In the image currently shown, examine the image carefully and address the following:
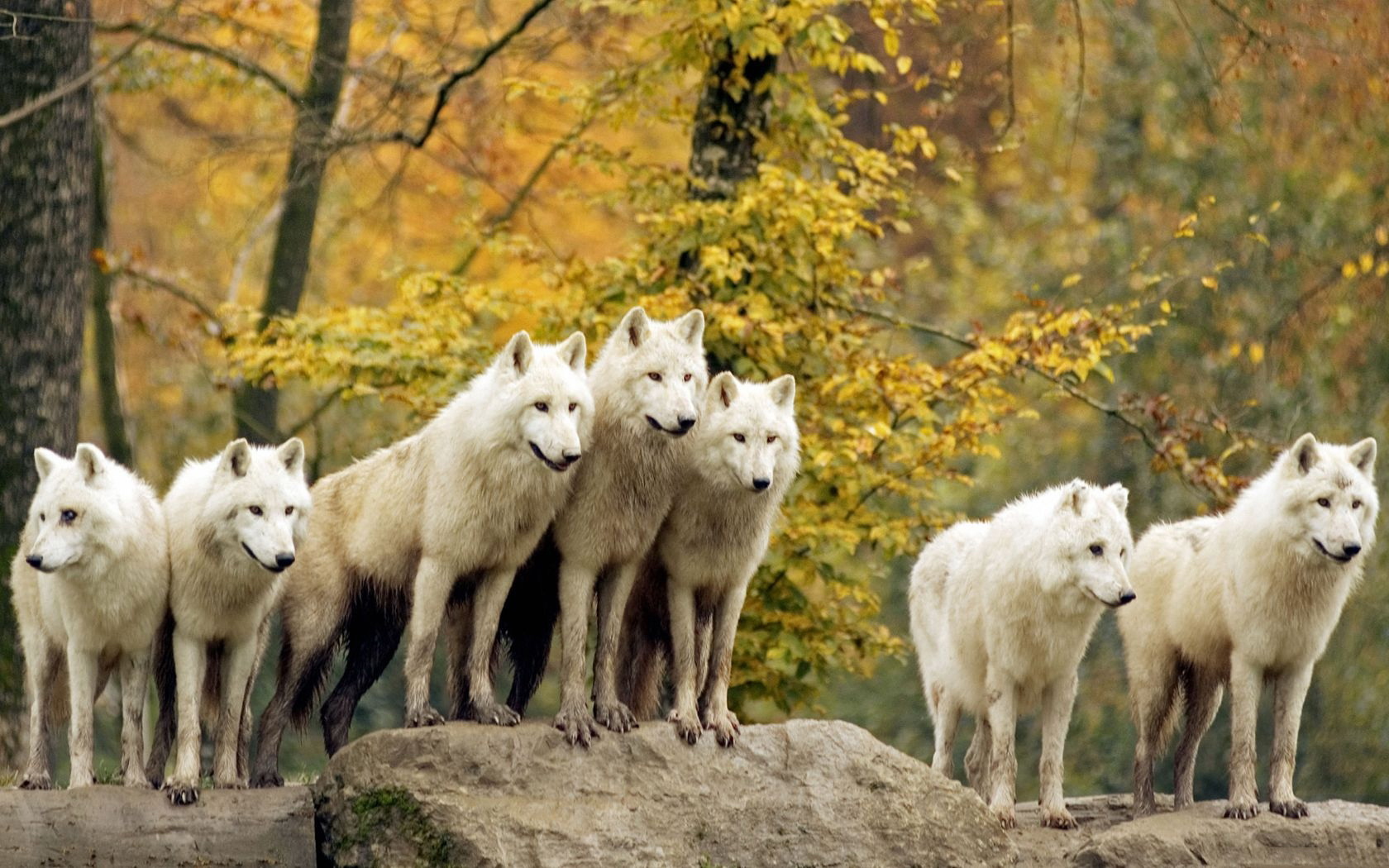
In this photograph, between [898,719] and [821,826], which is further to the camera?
[898,719]

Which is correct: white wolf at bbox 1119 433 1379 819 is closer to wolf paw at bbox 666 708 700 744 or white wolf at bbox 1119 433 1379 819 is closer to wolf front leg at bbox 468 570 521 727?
wolf paw at bbox 666 708 700 744

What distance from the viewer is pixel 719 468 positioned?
8.07 m

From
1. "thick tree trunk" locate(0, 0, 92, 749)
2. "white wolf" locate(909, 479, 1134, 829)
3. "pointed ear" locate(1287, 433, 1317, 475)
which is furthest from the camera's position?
"thick tree trunk" locate(0, 0, 92, 749)

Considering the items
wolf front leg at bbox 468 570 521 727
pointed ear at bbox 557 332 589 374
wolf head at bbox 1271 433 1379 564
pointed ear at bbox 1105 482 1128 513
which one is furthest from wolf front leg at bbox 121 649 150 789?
wolf head at bbox 1271 433 1379 564

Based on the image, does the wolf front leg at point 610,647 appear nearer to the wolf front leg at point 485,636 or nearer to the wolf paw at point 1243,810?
the wolf front leg at point 485,636

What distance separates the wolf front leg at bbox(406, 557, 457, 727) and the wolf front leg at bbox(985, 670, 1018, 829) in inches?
118

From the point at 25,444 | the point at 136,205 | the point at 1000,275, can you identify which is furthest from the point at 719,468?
the point at 136,205

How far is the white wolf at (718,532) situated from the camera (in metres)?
8.05

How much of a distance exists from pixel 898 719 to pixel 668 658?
1176 centimetres

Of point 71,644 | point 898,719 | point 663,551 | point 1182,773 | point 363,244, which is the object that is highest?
point 363,244

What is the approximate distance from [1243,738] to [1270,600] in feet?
2.49

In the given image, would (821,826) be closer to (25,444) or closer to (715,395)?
(715,395)

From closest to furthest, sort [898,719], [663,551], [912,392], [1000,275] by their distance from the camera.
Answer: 1. [663,551]
2. [912,392]
3. [898,719]
4. [1000,275]

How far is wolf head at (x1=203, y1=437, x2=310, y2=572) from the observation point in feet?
26.0
